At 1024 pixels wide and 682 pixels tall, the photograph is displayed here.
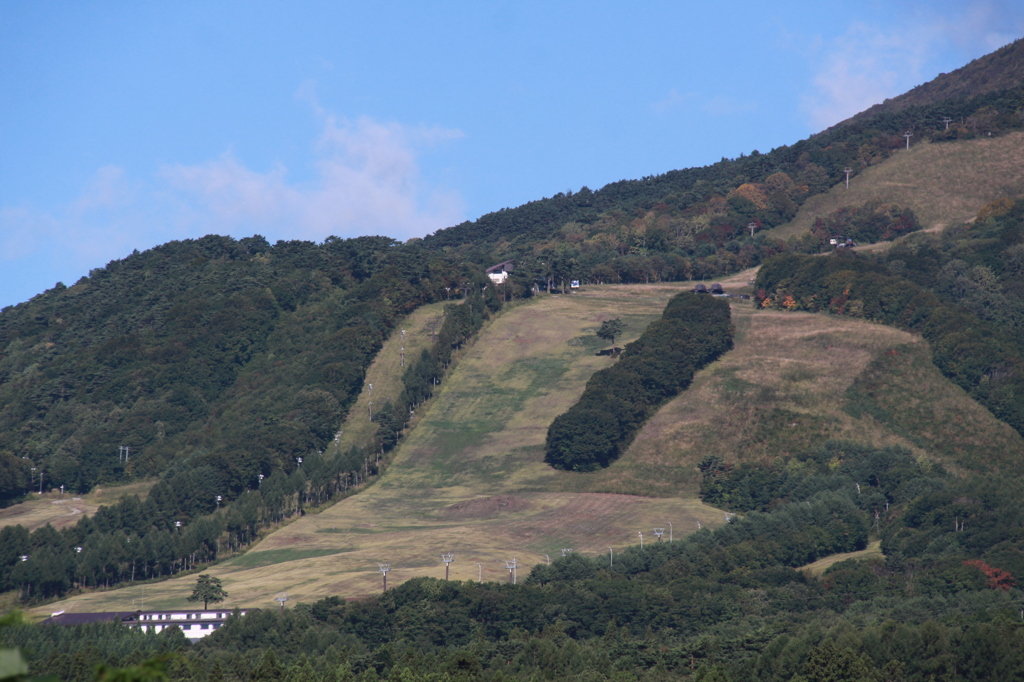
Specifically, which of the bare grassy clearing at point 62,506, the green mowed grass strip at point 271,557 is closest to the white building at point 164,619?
the green mowed grass strip at point 271,557

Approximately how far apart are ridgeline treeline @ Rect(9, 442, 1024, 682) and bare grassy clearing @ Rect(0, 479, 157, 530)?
54752 millimetres

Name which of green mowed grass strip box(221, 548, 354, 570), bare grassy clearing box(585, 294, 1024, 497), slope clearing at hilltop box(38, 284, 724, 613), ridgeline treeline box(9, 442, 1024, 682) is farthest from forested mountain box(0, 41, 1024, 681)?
slope clearing at hilltop box(38, 284, 724, 613)

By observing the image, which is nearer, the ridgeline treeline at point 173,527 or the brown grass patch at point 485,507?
the ridgeline treeline at point 173,527

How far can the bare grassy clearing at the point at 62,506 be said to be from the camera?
15375cm

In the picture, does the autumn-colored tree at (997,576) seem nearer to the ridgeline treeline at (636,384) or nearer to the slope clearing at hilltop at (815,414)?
the slope clearing at hilltop at (815,414)

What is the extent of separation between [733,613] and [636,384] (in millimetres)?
67869

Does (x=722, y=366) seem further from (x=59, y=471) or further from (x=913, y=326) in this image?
(x=59, y=471)

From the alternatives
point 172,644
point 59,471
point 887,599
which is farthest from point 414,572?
point 59,471

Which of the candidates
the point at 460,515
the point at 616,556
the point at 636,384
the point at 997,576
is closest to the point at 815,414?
the point at 636,384

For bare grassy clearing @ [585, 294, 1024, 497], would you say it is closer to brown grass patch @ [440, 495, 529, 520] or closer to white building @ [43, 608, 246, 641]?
brown grass patch @ [440, 495, 529, 520]

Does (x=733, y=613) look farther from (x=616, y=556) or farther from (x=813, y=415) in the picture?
(x=813, y=415)

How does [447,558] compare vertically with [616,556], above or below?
above

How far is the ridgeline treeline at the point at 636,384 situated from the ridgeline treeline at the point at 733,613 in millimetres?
19750

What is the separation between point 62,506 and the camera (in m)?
163
